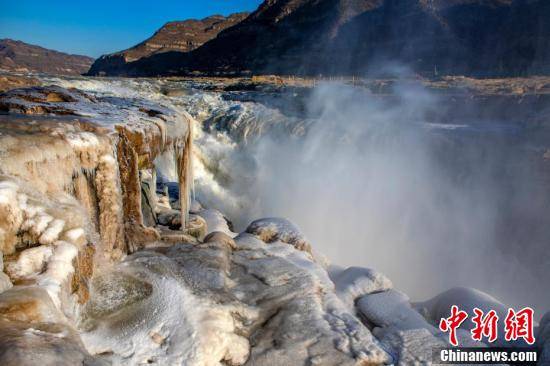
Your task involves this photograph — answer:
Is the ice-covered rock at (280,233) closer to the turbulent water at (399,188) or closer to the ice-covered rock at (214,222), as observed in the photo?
the ice-covered rock at (214,222)

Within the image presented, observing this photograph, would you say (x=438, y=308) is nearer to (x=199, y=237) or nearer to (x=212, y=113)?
(x=199, y=237)

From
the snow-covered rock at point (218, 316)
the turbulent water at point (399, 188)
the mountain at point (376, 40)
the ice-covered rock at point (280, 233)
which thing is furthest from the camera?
the mountain at point (376, 40)

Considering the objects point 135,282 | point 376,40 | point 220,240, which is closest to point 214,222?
point 220,240

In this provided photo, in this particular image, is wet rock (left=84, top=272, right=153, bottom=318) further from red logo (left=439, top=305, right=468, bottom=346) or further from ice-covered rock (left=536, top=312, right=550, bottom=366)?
ice-covered rock (left=536, top=312, right=550, bottom=366)

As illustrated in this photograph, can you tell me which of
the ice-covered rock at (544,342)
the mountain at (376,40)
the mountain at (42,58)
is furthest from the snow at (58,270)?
the mountain at (42,58)

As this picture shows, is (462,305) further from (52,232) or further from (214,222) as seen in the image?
(52,232)

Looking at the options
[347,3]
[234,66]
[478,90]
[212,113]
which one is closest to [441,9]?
[347,3]

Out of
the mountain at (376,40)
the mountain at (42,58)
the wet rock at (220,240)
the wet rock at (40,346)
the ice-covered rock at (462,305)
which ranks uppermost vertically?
the mountain at (42,58)

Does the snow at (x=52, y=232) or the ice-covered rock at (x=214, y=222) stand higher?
the snow at (x=52, y=232)
